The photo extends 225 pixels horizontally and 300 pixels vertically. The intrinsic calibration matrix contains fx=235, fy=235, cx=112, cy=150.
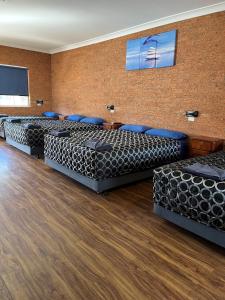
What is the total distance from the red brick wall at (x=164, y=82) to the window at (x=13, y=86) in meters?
1.65

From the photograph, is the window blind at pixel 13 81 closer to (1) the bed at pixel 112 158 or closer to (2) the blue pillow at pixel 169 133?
(1) the bed at pixel 112 158

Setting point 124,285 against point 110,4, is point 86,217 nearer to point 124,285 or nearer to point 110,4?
point 124,285

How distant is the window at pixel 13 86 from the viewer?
7.29 metres

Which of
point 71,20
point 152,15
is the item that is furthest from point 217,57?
point 71,20

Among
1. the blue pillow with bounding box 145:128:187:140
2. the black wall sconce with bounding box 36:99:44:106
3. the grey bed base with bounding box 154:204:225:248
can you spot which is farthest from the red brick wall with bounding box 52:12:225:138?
the grey bed base with bounding box 154:204:225:248

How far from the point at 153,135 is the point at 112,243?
108 inches

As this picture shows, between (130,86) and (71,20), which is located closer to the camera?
(71,20)

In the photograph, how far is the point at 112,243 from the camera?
7.13 feet

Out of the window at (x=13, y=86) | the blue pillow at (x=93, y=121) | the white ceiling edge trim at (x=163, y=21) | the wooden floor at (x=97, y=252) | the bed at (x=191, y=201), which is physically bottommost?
the wooden floor at (x=97, y=252)

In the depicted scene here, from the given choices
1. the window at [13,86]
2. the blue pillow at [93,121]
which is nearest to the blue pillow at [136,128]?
the blue pillow at [93,121]

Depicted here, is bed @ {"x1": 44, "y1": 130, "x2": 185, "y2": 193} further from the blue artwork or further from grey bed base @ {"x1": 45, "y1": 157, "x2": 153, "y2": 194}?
the blue artwork

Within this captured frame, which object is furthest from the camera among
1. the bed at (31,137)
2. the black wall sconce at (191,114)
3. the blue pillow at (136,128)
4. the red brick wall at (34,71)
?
the red brick wall at (34,71)

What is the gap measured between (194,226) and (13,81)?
716 centimetres

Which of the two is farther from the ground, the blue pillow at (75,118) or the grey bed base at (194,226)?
the blue pillow at (75,118)
